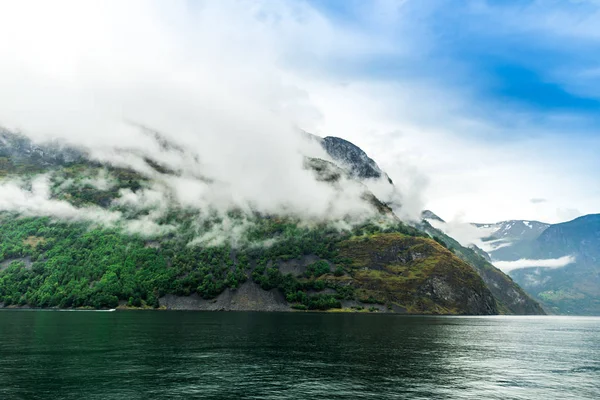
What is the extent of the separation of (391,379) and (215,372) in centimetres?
3144

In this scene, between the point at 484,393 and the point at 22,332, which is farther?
the point at 22,332

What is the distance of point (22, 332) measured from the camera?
13725 cm

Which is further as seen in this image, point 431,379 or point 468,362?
point 468,362

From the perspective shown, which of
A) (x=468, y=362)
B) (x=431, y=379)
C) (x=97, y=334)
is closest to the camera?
(x=431, y=379)

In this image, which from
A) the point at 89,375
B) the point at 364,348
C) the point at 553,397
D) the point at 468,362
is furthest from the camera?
the point at 364,348

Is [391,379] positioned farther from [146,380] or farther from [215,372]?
[146,380]

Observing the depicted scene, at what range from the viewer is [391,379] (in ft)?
240

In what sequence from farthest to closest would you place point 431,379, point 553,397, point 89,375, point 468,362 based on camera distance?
point 468,362, point 431,379, point 89,375, point 553,397

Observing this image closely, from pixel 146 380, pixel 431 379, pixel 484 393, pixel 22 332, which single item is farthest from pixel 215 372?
pixel 22 332

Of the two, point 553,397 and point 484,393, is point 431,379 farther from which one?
point 553,397

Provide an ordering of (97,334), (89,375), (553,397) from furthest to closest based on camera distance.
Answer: (97,334)
(89,375)
(553,397)

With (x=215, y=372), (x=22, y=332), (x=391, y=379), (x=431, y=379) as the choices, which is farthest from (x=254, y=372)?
(x=22, y=332)

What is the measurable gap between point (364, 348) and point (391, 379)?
41.1m

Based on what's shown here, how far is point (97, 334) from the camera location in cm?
13550
